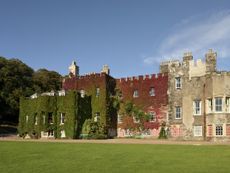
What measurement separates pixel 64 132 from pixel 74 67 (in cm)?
1095

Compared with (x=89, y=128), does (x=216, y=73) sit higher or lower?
higher

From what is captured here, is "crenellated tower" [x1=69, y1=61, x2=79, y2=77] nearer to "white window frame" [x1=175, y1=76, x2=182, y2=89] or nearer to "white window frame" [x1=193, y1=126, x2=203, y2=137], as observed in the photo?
→ "white window frame" [x1=175, y1=76, x2=182, y2=89]

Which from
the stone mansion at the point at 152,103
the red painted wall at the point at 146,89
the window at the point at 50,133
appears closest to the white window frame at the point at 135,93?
the stone mansion at the point at 152,103

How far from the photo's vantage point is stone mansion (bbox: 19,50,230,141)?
3978 centimetres

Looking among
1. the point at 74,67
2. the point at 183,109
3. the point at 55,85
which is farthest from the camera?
the point at 55,85

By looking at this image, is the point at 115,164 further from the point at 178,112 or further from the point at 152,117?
the point at 152,117

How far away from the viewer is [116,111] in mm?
47906

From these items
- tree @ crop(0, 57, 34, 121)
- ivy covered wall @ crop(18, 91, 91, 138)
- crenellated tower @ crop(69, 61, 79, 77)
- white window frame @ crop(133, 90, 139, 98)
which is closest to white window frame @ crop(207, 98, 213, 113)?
white window frame @ crop(133, 90, 139, 98)

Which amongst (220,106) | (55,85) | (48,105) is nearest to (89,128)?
(48,105)

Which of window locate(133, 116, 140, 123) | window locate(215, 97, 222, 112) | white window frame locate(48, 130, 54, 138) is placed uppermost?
window locate(215, 97, 222, 112)

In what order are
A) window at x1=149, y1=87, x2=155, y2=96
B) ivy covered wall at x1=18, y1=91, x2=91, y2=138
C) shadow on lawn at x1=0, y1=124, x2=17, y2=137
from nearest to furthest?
1. ivy covered wall at x1=18, y1=91, x2=91, y2=138
2. window at x1=149, y1=87, x2=155, y2=96
3. shadow on lawn at x1=0, y1=124, x2=17, y2=137

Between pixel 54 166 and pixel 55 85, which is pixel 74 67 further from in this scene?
pixel 54 166

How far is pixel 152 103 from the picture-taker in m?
46.0

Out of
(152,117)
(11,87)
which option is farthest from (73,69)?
(152,117)
